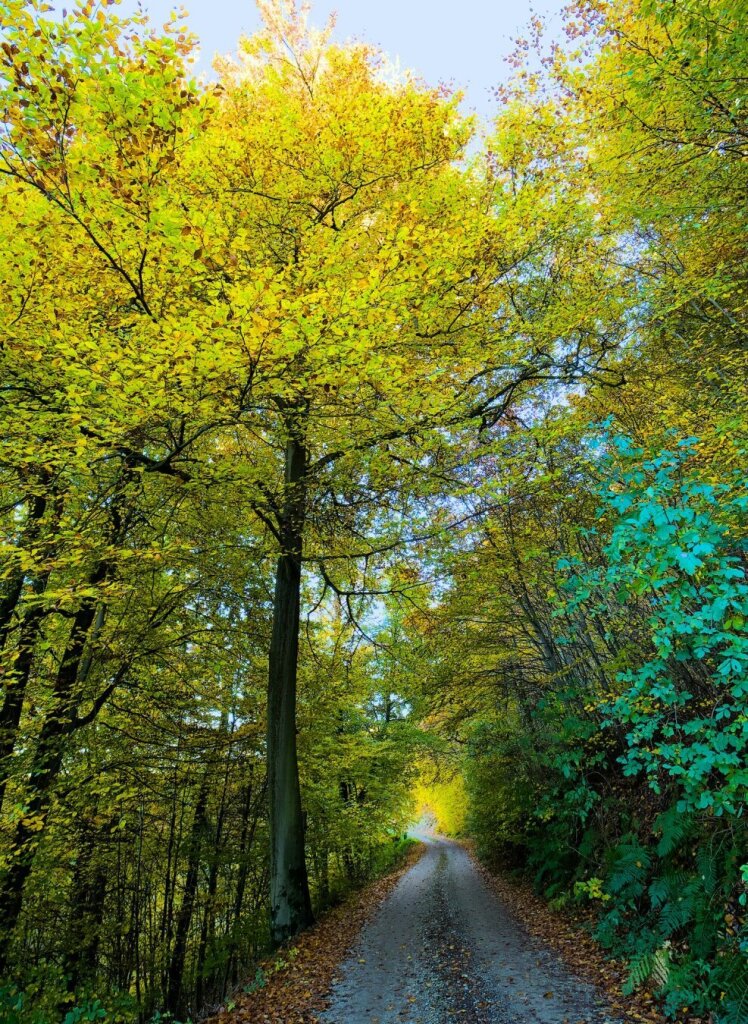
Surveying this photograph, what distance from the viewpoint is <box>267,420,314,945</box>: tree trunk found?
6812 millimetres

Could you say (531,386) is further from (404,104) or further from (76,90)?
(76,90)

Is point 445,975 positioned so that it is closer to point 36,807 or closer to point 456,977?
point 456,977

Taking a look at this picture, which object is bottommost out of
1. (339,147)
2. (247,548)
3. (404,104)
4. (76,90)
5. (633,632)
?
(633,632)

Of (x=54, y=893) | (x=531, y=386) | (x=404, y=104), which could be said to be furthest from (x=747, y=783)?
(x=54, y=893)

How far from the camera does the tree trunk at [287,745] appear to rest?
22.4ft

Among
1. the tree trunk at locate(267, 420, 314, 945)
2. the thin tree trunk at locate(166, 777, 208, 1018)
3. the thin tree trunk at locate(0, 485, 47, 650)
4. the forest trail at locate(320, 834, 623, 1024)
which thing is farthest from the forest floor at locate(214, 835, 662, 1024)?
the thin tree trunk at locate(0, 485, 47, 650)

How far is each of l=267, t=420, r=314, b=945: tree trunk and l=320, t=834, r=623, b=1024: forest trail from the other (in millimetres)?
1053

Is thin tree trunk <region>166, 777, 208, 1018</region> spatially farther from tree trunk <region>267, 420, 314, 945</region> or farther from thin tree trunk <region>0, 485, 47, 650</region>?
thin tree trunk <region>0, 485, 47, 650</region>

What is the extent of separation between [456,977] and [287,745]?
325cm

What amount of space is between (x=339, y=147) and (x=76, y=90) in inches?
155

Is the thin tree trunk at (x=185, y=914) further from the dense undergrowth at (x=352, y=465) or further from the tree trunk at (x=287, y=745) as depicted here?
the tree trunk at (x=287, y=745)

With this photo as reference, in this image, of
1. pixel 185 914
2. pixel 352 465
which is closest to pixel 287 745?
pixel 352 465

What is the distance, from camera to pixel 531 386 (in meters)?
8.64

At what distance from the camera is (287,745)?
7.37m
